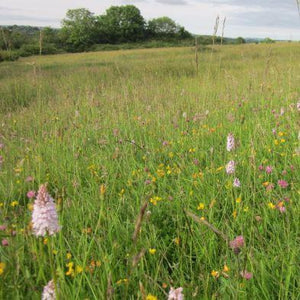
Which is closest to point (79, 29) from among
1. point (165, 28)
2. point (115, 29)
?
point (115, 29)

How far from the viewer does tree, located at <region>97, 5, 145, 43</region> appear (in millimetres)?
53094

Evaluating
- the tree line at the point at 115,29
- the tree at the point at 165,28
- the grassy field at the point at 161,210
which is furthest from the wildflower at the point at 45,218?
the tree at the point at 165,28

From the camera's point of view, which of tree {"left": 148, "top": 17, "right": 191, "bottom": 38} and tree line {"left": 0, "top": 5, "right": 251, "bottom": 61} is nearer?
tree line {"left": 0, "top": 5, "right": 251, "bottom": 61}

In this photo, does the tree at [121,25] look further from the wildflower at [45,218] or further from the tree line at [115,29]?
the wildflower at [45,218]

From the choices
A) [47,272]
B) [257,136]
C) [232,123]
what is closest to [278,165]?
[257,136]

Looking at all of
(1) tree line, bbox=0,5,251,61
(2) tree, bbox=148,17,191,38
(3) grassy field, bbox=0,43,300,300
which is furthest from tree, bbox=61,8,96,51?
(3) grassy field, bbox=0,43,300,300

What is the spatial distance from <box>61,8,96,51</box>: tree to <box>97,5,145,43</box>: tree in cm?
143

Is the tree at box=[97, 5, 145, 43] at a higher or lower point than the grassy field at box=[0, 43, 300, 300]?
higher

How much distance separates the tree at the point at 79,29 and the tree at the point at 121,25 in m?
1.43

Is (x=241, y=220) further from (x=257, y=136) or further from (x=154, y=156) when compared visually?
(x=257, y=136)

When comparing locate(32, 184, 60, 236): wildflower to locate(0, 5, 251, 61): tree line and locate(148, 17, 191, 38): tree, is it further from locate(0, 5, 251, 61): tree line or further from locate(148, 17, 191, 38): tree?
locate(148, 17, 191, 38): tree

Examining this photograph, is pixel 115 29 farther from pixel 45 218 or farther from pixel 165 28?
pixel 45 218

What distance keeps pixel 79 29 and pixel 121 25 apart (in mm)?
9400

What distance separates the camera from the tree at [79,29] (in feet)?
160
